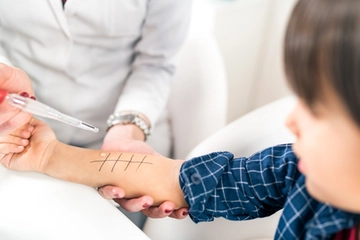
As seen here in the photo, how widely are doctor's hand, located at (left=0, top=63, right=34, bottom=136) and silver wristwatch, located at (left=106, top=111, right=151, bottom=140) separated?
207mm

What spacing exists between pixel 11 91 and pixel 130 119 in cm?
27

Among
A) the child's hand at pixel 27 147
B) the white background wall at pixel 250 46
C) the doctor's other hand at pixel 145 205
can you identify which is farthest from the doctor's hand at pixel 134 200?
the white background wall at pixel 250 46

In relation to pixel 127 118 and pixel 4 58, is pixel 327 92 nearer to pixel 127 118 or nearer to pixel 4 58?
pixel 127 118

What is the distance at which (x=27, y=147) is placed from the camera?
726 millimetres

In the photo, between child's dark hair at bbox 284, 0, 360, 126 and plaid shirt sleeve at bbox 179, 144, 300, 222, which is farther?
plaid shirt sleeve at bbox 179, 144, 300, 222

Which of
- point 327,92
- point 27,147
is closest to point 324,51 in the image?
point 327,92

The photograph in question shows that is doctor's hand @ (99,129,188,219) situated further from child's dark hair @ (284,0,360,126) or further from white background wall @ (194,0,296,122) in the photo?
white background wall @ (194,0,296,122)

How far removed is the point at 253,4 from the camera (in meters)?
1.48

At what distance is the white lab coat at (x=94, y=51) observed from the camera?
84 centimetres

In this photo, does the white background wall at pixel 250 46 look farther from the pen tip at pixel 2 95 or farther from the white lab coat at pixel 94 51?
the pen tip at pixel 2 95

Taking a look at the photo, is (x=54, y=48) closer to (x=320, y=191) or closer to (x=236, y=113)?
(x=320, y=191)

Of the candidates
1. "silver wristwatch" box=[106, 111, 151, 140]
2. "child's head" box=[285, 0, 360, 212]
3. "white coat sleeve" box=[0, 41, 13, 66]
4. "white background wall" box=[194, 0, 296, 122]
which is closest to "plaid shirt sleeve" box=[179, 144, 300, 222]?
"child's head" box=[285, 0, 360, 212]

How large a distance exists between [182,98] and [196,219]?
17.5 inches

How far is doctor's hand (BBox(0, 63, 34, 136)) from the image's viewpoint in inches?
25.7
